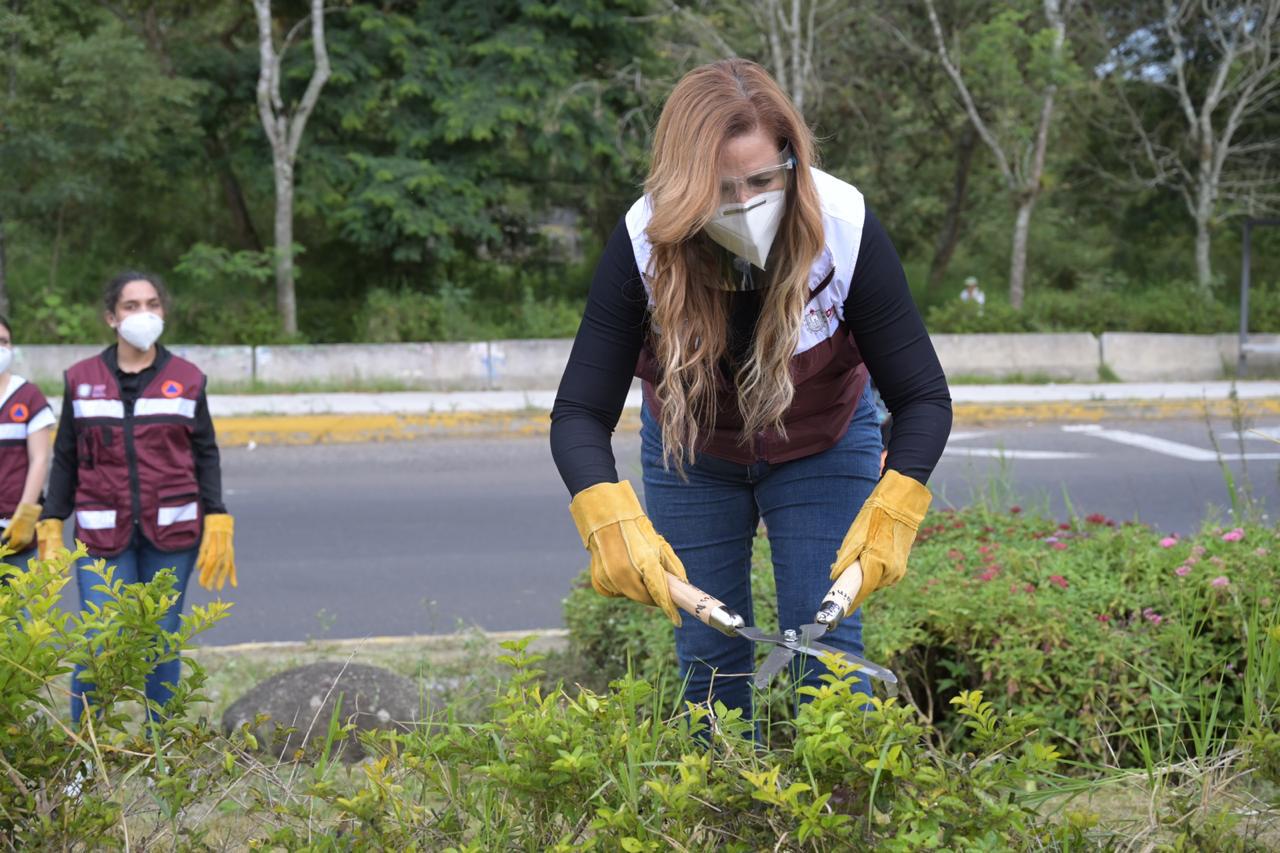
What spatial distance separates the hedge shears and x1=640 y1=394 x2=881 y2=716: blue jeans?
0.29m

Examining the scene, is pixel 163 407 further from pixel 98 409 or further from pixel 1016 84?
pixel 1016 84

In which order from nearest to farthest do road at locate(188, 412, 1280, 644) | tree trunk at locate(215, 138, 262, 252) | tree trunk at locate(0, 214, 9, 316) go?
road at locate(188, 412, 1280, 644), tree trunk at locate(0, 214, 9, 316), tree trunk at locate(215, 138, 262, 252)

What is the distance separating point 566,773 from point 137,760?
714 millimetres

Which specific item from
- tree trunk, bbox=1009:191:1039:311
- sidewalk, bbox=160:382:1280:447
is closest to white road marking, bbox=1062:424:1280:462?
sidewalk, bbox=160:382:1280:447

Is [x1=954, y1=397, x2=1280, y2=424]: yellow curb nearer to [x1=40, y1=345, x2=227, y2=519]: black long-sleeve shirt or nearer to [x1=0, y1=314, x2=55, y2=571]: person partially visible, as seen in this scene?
[x1=40, y1=345, x2=227, y2=519]: black long-sleeve shirt

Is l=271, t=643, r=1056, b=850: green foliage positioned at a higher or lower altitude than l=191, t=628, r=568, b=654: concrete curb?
higher

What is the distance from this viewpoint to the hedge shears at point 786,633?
2.20 metres

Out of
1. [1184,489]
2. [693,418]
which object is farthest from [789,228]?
[1184,489]

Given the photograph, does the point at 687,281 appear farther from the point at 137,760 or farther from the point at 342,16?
the point at 342,16

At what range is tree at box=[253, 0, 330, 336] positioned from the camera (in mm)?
14320

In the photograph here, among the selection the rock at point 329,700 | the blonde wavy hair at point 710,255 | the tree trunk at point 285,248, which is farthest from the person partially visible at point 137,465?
the tree trunk at point 285,248

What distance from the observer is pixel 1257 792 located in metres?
2.31

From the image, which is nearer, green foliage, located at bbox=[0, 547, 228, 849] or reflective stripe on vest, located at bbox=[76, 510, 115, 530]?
green foliage, located at bbox=[0, 547, 228, 849]

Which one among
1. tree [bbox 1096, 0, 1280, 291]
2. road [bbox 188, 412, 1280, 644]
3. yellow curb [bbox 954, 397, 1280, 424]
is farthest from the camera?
tree [bbox 1096, 0, 1280, 291]
